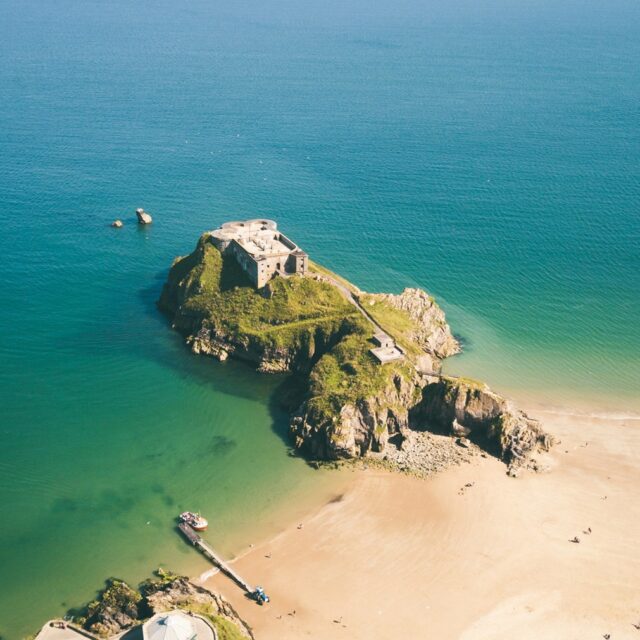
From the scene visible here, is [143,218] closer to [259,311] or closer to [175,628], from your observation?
[259,311]

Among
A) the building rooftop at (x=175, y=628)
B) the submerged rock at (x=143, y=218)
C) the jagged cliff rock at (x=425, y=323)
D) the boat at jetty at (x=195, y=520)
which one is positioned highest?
the submerged rock at (x=143, y=218)

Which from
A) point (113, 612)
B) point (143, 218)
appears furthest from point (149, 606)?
point (143, 218)

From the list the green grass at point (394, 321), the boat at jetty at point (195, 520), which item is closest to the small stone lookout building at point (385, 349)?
the green grass at point (394, 321)

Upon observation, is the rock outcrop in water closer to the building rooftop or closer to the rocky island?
the building rooftop

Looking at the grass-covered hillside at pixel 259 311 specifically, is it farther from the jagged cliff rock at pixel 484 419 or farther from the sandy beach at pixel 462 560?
the sandy beach at pixel 462 560

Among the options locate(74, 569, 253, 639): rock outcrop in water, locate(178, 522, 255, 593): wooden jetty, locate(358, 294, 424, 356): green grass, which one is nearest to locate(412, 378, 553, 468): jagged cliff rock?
locate(358, 294, 424, 356): green grass

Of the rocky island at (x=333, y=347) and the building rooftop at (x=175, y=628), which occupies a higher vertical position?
the rocky island at (x=333, y=347)
